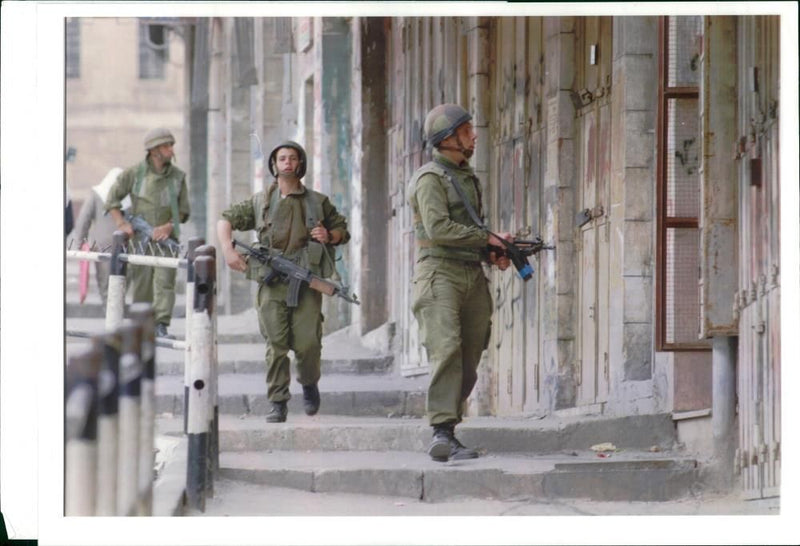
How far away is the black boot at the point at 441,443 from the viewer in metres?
9.71

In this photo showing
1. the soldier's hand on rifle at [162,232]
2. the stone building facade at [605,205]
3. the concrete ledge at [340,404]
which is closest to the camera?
the stone building facade at [605,205]

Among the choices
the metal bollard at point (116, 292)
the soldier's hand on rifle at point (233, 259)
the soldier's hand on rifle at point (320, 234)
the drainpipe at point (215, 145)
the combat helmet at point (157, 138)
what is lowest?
the metal bollard at point (116, 292)

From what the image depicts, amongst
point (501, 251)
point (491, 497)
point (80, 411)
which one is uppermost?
point (501, 251)

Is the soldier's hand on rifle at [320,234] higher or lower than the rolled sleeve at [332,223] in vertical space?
lower

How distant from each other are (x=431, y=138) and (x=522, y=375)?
1.97 meters

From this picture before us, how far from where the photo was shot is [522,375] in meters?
11.4

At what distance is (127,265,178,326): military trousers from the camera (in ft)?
42.0

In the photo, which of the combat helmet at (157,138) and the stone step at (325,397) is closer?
the stone step at (325,397)

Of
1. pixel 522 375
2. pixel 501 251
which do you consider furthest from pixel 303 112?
pixel 501 251

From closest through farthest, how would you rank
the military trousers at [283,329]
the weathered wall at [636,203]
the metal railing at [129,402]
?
1. the metal railing at [129,402]
2. the weathered wall at [636,203]
3. the military trousers at [283,329]

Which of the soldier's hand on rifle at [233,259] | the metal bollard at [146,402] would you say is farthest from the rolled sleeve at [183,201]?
the metal bollard at [146,402]

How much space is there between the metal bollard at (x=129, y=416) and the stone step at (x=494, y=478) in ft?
5.92

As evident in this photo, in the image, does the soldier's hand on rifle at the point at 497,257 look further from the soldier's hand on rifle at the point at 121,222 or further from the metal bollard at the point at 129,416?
the soldier's hand on rifle at the point at 121,222

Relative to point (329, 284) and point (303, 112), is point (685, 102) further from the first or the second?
point (303, 112)
